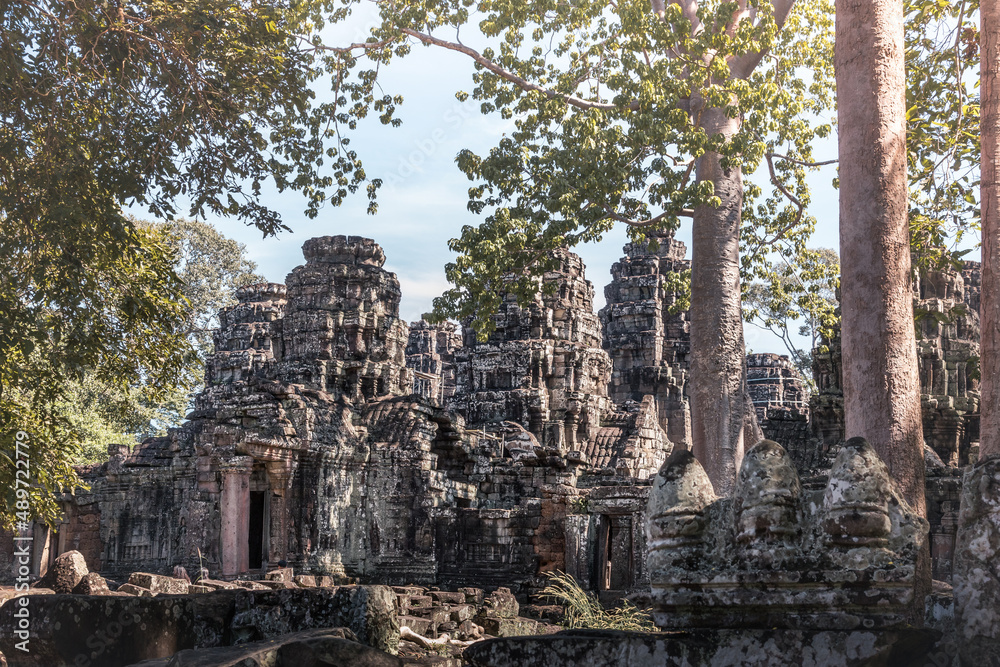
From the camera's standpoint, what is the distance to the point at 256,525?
71.0ft

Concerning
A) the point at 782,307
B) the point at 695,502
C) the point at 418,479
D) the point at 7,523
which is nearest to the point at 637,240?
the point at 782,307

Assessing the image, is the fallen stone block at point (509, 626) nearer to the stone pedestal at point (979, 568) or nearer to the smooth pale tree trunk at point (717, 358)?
the smooth pale tree trunk at point (717, 358)

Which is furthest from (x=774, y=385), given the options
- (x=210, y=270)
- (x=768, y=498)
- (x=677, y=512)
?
(x=768, y=498)

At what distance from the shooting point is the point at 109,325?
8750mm

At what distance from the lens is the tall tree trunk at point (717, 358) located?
40.2 feet

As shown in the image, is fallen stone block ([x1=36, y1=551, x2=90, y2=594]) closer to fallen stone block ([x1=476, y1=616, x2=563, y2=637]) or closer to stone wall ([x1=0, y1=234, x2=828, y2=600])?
fallen stone block ([x1=476, y1=616, x2=563, y2=637])

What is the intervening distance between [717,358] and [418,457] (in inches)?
384

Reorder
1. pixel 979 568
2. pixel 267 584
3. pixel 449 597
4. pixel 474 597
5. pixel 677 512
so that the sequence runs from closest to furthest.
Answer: pixel 979 568
pixel 677 512
pixel 474 597
pixel 449 597
pixel 267 584

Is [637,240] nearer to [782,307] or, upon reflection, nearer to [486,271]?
[486,271]

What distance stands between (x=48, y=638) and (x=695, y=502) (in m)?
3.55

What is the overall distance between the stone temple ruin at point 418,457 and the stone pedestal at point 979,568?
926 centimetres

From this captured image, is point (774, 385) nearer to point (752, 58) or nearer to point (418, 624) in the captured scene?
point (752, 58)

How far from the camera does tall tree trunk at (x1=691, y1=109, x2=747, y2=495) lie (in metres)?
12.3

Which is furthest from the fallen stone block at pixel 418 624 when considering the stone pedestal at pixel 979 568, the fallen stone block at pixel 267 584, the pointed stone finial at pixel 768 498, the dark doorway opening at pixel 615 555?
the stone pedestal at pixel 979 568
